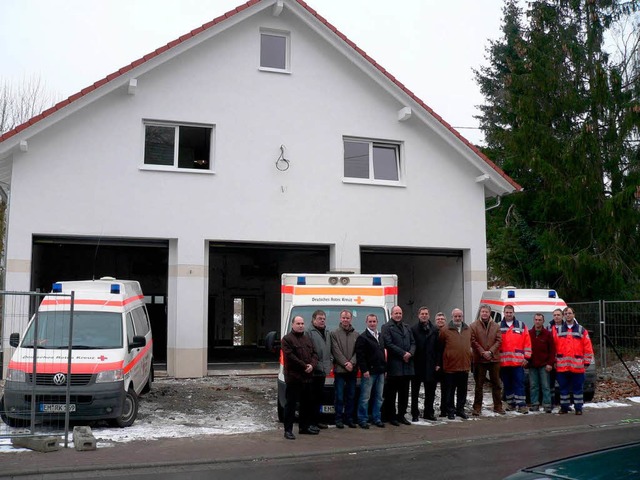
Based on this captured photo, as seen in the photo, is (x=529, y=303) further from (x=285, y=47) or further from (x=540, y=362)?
(x=285, y=47)

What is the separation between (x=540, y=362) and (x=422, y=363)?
2625mm

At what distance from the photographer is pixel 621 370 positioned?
18141 millimetres

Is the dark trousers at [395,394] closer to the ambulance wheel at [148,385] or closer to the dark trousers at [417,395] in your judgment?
the dark trousers at [417,395]

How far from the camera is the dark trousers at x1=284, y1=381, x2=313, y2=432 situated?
1103 centimetres

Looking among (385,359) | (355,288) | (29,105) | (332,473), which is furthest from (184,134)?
(29,105)

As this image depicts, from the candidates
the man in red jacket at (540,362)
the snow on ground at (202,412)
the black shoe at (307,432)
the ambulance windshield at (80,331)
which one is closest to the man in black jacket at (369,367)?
the black shoe at (307,432)

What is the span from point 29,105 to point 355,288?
93.0ft

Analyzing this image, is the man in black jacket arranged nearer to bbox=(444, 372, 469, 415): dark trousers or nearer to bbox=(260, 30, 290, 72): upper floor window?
bbox=(444, 372, 469, 415): dark trousers

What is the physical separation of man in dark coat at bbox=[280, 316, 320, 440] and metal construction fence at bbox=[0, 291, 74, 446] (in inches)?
126

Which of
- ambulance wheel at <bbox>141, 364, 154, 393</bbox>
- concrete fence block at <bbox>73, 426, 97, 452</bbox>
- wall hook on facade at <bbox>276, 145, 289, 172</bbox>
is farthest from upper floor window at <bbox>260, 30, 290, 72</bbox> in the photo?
concrete fence block at <bbox>73, 426, 97, 452</bbox>

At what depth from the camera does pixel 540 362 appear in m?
13.5

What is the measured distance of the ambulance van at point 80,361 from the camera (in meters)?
10.4

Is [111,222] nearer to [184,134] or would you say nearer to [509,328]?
[184,134]

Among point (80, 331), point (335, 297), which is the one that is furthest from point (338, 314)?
point (80, 331)
